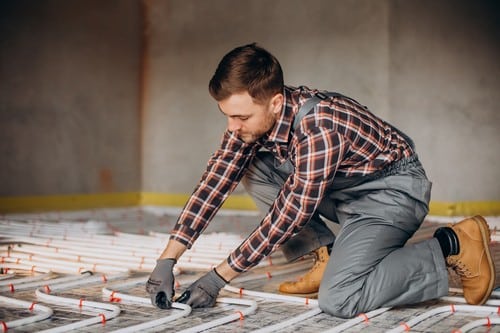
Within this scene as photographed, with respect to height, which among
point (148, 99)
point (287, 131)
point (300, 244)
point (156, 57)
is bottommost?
point (300, 244)

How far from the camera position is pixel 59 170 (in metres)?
7.30

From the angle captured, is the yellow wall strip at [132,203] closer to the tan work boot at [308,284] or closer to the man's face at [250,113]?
the tan work boot at [308,284]

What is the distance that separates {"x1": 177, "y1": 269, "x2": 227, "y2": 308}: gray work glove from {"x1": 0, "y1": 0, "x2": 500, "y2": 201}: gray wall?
4.44 meters

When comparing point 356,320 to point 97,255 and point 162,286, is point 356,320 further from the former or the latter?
point 97,255

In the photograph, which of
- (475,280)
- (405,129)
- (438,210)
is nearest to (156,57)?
(405,129)

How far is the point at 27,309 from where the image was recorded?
2342mm

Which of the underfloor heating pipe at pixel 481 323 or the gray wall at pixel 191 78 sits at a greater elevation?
the gray wall at pixel 191 78

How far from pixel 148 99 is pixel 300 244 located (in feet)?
19.0

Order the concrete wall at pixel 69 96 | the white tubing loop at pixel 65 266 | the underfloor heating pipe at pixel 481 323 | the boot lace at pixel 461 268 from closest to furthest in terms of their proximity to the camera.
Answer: the underfloor heating pipe at pixel 481 323 → the boot lace at pixel 461 268 → the white tubing loop at pixel 65 266 → the concrete wall at pixel 69 96

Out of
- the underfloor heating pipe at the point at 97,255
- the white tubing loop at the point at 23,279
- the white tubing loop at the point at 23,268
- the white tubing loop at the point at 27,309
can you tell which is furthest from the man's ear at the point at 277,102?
the white tubing loop at the point at 23,268

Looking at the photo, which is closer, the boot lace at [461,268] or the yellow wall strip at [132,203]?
the boot lace at [461,268]

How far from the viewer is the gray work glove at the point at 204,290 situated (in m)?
2.30

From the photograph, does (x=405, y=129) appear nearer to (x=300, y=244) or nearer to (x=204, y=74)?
(x=204, y=74)

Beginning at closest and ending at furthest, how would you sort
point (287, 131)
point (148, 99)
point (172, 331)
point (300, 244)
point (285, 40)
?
1. point (172, 331)
2. point (287, 131)
3. point (300, 244)
4. point (285, 40)
5. point (148, 99)
